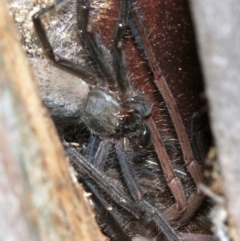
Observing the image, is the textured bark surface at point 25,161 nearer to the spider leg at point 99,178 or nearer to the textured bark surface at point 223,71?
the textured bark surface at point 223,71

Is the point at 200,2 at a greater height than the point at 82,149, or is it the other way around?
the point at 200,2

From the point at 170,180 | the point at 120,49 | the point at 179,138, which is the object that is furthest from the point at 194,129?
the point at 120,49

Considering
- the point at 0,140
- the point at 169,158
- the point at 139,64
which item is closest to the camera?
the point at 0,140

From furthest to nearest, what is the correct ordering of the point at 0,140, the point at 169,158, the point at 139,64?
the point at 169,158 < the point at 139,64 < the point at 0,140

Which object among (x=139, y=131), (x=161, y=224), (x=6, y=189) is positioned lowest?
(x=161, y=224)

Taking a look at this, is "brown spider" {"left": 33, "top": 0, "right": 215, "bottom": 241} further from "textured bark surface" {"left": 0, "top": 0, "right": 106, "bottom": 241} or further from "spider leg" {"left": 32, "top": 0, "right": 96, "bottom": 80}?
"textured bark surface" {"left": 0, "top": 0, "right": 106, "bottom": 241}

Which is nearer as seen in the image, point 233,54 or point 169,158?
point 233,54

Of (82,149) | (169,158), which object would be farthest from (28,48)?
(169,158)

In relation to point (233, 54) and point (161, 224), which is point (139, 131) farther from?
point (233, 54)
